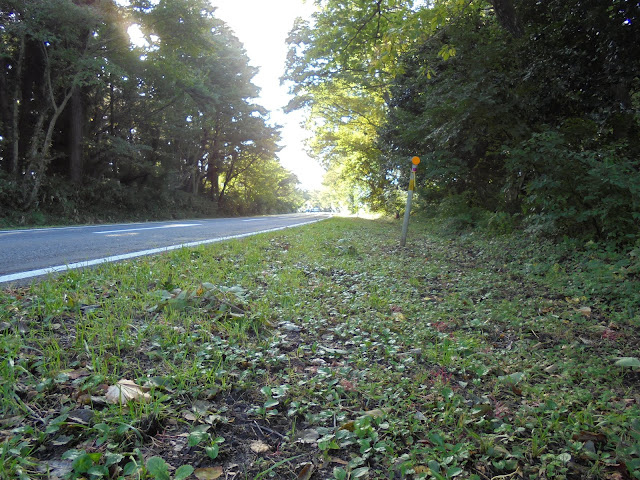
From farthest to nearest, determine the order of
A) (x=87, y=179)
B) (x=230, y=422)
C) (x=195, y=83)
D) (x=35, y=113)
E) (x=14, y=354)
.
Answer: (x=195, y=83)
(x=87, y=179)
(x=35, y=113)
(x=14, y=354)
(x=230, y=422)

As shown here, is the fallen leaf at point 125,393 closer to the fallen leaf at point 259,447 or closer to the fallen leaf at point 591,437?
the fallen leaf at point 259,447

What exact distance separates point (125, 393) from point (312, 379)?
1043 mm

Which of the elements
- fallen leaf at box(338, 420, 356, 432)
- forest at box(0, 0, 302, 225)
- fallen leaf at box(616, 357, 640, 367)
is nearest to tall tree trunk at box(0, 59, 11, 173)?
forest at box(0, 0, 302, 225)

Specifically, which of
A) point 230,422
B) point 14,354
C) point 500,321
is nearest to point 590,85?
point 500,321

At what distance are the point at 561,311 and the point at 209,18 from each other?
17106mm

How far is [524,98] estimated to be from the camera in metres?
7.79

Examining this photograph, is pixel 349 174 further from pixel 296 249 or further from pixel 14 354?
pixel 14 354

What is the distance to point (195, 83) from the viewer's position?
1958cm

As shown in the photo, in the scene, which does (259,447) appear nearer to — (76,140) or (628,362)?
(628,362)

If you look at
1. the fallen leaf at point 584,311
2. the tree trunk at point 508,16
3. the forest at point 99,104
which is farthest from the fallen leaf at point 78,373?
the forest at point 99,104

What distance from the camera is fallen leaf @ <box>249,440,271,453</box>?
1.68 meters

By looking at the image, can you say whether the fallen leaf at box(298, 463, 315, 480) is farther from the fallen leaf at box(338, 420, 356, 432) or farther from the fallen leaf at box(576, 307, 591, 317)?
the fallen leaf at box(576, 307, 591, 317)

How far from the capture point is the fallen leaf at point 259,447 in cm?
A: 168

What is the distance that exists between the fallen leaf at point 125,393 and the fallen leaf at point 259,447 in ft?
2.01
